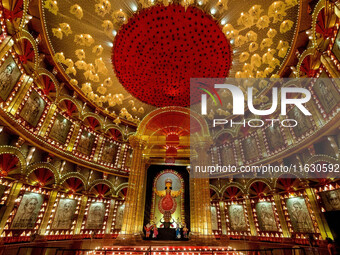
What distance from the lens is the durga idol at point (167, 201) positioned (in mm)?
13016

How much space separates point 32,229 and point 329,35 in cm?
1733

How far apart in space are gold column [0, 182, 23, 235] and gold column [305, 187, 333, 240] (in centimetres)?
1509

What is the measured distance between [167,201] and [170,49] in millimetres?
11074

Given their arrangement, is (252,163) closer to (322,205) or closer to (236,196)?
(236,196)

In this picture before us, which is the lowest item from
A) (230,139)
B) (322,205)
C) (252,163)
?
(322,205)

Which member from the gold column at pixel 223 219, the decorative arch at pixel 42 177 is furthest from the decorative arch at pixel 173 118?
the gold column at pixel 223 219

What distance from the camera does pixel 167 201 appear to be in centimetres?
1346

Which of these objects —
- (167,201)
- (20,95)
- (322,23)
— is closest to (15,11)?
(20,95)

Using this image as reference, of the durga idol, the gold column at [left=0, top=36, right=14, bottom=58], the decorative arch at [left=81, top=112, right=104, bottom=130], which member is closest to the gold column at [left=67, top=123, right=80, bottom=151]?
the decorative arch at [left=81, top=112, right=104, bottom=130]

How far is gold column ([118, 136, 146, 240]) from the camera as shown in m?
8.95

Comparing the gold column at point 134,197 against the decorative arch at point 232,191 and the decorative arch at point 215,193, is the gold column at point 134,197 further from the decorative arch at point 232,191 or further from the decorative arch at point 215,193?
the decorative arch at point 232,191

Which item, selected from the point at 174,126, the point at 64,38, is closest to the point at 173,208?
the point at 174,126

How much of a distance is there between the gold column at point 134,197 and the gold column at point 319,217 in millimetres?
9165

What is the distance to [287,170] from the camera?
10.8 m
